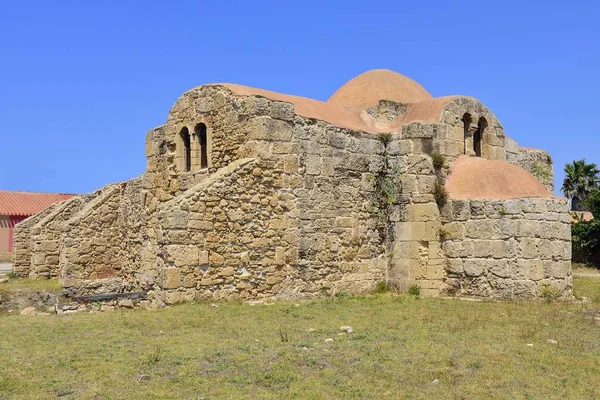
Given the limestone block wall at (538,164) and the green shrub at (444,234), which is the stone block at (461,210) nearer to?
the green shrub at (444,234)

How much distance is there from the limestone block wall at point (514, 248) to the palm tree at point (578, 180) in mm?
21923

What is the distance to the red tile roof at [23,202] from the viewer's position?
31167mm

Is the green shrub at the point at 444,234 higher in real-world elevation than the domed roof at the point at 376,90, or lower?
lower

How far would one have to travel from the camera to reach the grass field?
16.7ft

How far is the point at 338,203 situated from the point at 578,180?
2417cm

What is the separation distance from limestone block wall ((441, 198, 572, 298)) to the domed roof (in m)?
3.92

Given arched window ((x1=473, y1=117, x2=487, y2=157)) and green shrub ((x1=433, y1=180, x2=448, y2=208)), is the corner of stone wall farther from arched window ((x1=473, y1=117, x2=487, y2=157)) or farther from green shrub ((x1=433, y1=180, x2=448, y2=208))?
arched window ((x1=473, y1=117, x2=487, y2=157))

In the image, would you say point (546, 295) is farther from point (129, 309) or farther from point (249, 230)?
point (129, 309)

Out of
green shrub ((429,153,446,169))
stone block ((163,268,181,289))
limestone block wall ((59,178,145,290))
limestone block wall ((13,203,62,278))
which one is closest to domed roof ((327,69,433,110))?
green shrub ((429,153,446,169))

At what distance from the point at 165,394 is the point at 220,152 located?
703 cm

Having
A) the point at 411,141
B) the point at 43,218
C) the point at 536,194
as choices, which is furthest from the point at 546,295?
the point at 43,218

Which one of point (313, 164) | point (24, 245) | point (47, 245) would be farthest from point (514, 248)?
point (24, 245)

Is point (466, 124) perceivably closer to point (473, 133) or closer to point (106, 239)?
point (473, 133)

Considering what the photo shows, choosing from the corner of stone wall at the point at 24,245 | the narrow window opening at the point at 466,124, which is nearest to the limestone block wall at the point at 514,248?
the narrow window opening at the point at 466,124
